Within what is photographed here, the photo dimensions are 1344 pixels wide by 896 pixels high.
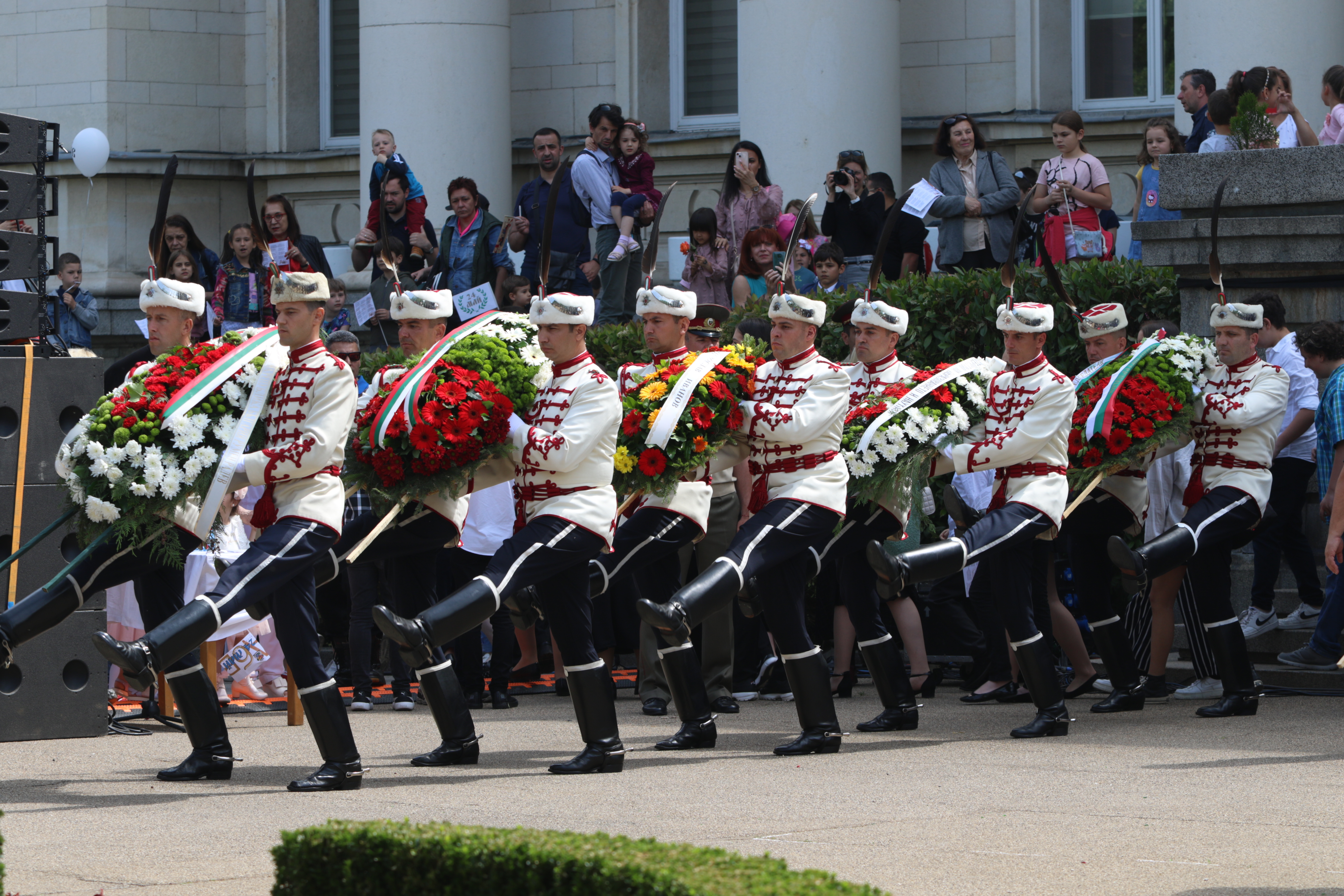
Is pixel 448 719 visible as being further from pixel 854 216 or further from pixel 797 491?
pixel 854 216

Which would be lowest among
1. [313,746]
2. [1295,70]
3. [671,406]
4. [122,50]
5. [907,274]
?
[313,746]

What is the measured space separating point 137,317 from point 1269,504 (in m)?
12.6

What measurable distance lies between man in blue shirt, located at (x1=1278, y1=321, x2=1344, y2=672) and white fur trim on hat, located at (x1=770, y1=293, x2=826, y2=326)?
2702 millimetres

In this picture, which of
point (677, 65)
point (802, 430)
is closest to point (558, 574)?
point (802, 430)

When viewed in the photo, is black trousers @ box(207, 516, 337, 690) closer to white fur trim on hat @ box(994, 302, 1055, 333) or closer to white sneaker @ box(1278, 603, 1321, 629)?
white fur trim on hat @ box(994, 302, 1055, 333)

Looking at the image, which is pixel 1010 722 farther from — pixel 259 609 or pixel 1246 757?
pixel 259 609

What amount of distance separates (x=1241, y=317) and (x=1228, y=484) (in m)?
0.85

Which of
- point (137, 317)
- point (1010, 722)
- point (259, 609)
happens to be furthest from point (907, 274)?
point (137, 317)

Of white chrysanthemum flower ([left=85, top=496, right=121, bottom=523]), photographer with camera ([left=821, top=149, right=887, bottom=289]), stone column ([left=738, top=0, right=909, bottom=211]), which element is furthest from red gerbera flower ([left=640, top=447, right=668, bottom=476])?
stone column ([left=738, top=0, right=909, bottom=211])

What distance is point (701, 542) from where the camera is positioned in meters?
11.2

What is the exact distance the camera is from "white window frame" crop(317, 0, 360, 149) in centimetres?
2128

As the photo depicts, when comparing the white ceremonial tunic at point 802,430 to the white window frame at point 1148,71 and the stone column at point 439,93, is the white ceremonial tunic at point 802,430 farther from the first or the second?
the stone column at point 439,93

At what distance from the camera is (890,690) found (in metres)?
9.77

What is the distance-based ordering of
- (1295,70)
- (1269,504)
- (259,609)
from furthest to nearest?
(1295,70) < (1269,504) < (259,609)
